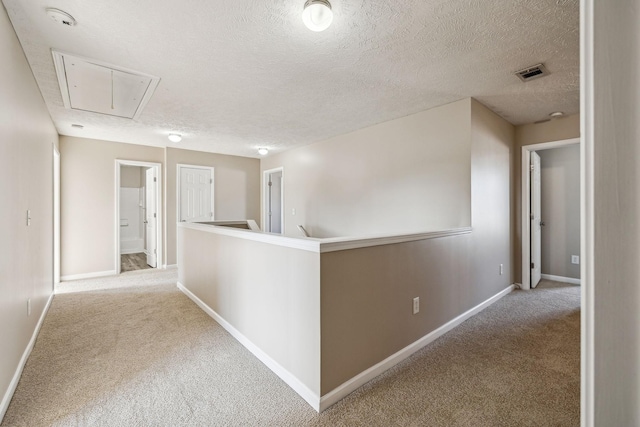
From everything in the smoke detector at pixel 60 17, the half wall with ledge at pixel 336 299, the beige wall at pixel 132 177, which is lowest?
the half wall with ledge at pixel 336 299

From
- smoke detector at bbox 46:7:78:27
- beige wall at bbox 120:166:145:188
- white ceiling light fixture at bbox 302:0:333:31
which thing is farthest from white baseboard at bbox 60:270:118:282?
white ceiling light fixture at bbox 302:0:333:31

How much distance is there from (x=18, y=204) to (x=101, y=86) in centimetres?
139

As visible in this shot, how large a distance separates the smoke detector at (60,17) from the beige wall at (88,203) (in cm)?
368

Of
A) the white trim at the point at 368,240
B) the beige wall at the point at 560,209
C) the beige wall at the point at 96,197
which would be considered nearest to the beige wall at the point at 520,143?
→ the beige wall at the point at 560,209

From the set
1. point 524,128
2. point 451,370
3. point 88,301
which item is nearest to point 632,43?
point 451,370

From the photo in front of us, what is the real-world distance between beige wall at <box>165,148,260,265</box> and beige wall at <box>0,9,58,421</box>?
2549 millimetres

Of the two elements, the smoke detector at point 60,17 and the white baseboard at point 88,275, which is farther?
the white baseboard at point 88,275

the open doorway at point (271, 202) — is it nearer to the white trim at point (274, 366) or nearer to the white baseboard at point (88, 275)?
the white baseboard at point (88, 275)

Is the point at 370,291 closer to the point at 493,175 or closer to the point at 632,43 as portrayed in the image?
the point at 632,43

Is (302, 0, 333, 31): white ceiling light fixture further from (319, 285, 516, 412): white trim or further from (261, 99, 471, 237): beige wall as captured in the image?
(319, 285, 516, 412): white trim

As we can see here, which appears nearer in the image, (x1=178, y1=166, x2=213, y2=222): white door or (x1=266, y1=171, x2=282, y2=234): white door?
(x1=178, y1=166, x2=213, y2=222): white door

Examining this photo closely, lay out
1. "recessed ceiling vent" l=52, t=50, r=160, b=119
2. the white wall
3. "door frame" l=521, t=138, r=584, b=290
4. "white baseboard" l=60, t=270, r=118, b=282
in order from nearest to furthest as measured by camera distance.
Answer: the white wall → "recessed ceiling vent" l=52, t=50, r=160, b=119 → "door frame" l=521, t=138, r=584, b=290 → "white baseboard" l=60, t=270, r=118, b=282

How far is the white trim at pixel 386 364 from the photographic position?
1.73 meters

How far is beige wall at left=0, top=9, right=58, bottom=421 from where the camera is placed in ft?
5.67
